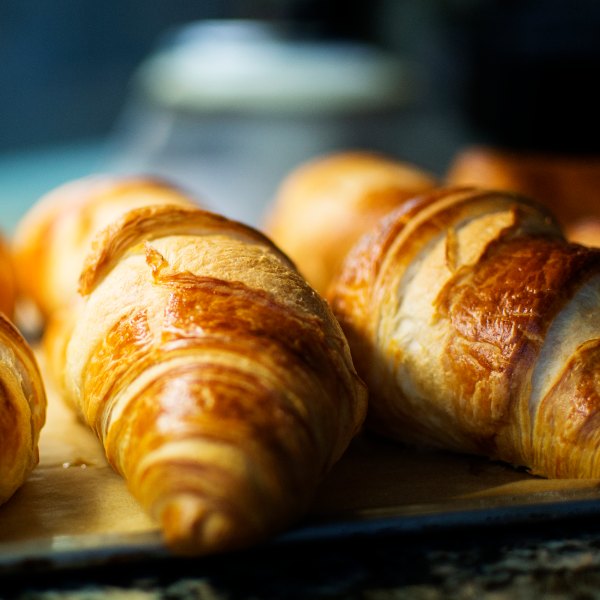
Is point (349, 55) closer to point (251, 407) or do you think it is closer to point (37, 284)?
point (37, 284)

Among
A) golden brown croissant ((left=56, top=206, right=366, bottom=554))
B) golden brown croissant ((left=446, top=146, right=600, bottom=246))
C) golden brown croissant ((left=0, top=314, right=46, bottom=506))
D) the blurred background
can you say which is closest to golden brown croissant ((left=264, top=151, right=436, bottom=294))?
golden brown croissant ((left=446, top=146, right=600, bottom=246))

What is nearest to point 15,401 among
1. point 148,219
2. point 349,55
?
point 148,219

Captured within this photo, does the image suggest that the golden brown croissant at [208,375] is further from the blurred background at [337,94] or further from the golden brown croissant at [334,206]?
the blurred background at [337,94]

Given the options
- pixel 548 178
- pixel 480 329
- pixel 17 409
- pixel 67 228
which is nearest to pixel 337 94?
pixel 548 178

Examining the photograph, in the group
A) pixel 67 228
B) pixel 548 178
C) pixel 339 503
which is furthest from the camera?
pixel 548 178

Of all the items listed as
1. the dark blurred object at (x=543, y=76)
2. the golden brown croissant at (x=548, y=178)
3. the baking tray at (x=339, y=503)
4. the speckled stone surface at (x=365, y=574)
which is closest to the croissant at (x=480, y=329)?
the baking tray at (x=339, y=503)

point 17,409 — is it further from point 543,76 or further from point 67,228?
point 543,76

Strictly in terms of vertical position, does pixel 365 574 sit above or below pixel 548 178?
below

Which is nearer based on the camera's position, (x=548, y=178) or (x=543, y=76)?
(x=548, y=178)
